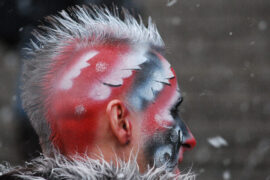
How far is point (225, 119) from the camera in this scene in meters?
4.83

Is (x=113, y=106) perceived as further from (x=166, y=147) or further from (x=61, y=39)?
(x=61, y=39)

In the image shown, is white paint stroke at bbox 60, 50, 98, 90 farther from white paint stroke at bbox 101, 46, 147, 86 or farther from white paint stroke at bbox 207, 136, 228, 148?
white paint stroke at bbox 207, 136, 228, 148

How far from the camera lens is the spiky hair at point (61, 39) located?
1.84 metres

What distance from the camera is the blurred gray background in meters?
4.82

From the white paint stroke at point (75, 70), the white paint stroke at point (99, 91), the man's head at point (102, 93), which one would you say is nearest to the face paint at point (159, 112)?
the man's head at point (102, 93)

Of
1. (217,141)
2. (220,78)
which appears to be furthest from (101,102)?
(217,141)

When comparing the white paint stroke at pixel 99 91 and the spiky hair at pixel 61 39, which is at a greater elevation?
the spiky hair at pixel 61 39

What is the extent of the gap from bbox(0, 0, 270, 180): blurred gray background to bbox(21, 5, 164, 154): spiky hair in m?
2.83

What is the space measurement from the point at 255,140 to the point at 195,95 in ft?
2.67

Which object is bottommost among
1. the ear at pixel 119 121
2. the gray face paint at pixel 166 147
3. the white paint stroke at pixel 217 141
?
the white paint stroke at pixel 217 141

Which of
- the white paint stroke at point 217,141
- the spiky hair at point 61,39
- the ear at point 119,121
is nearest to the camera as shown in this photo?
the ear at point 119,121

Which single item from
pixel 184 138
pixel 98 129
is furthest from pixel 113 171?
pixel 184 138

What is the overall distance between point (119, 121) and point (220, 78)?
129 inches

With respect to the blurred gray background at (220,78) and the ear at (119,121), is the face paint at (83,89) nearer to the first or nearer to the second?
the ear at (119,121)
